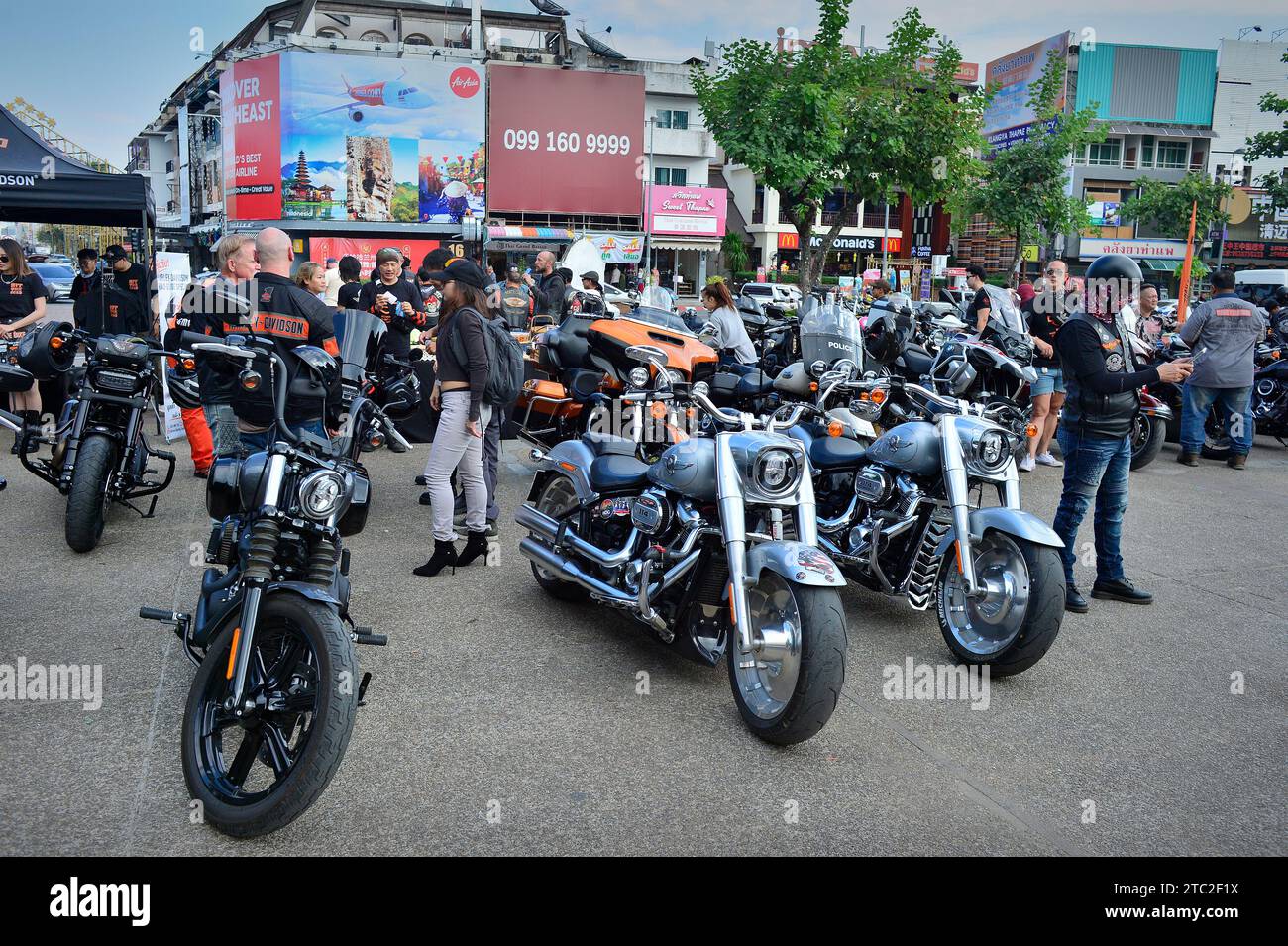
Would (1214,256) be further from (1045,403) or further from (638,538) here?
(638,538)

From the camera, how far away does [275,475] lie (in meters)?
3.34

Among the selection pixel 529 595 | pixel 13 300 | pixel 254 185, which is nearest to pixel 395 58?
pixel 254 185

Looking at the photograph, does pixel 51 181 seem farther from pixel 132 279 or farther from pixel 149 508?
pixel 149 508

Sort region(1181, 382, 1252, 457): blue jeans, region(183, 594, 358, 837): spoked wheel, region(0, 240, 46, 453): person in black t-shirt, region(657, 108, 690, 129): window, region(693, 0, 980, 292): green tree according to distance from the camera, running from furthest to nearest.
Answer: region(657, 108, 690, 129): window → region(693, 0, 980, 292): green tree → region(1181, 382, 1252, 457): blue jeans → region(0, 240, 46, 453): person in black t-shirt → region(183, 594, 358, 837): spoked wheel

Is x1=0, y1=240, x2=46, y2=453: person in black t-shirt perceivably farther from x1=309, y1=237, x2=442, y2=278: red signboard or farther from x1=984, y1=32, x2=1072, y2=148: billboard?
x1=984, y1=32, x2=1072, y2=148: billboard

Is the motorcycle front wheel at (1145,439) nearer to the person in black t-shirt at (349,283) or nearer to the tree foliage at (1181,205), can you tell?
the person in black t-shirt at (349,283)

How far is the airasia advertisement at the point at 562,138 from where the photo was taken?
41.3 metres

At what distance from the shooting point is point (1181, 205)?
47906 mm

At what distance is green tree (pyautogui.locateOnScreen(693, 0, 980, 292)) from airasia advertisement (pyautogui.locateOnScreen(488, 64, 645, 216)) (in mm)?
19068

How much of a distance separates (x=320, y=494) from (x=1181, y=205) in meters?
53.0

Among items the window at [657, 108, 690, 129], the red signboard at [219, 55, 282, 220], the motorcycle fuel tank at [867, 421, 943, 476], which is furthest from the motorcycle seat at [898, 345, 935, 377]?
the window at [657, 108, 690, 129]

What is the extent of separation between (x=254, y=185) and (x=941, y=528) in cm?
3970

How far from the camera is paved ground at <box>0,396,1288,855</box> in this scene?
3246mm
